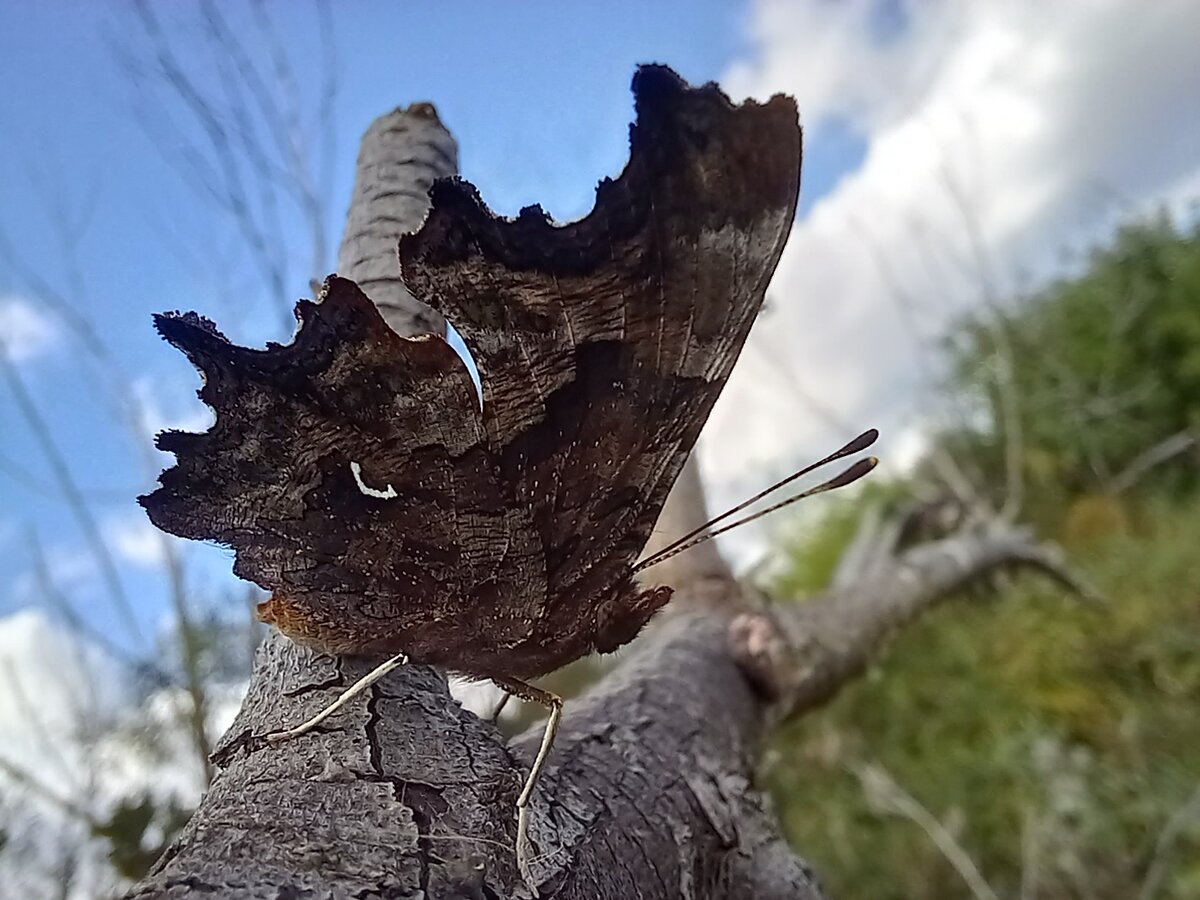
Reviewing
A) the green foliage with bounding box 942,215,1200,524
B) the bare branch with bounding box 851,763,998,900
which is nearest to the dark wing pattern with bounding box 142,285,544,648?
the bare branch with bounding box 851,763,998,900

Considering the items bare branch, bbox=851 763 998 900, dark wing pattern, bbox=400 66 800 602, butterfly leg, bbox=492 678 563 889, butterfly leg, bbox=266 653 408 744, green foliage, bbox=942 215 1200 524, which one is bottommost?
bare branch, bbox=851 763 998 900

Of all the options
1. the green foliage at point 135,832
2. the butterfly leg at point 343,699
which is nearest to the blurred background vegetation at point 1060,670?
the green foliage at point 135,832

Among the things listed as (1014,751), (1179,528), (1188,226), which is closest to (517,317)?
(1014,751)

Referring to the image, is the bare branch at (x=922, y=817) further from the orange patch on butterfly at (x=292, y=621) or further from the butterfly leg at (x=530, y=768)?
the orange patch on butterfly at (x=292, y=621)

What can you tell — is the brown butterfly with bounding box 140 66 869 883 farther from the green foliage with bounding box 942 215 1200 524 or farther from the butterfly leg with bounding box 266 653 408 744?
the green foliage with bounding box 942 215 1200 524

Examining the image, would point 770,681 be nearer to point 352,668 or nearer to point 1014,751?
point 352,668
